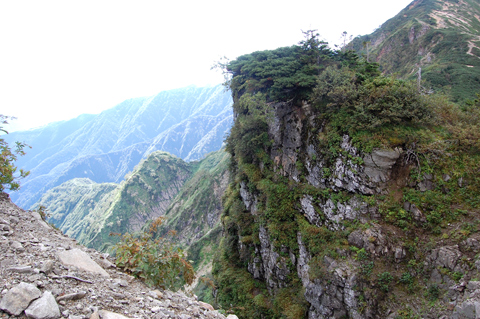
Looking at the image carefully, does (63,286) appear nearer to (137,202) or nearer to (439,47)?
(439,47)

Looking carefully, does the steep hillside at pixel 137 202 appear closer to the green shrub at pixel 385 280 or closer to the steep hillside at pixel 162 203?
the steep hillside at pixel 162 203

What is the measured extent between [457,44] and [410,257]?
135 feet

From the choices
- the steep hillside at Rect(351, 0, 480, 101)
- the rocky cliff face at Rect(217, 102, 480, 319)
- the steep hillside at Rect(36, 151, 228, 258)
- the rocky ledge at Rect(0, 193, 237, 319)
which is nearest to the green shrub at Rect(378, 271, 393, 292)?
the rocky cliff face at Rect(217, 102, 480, 319)

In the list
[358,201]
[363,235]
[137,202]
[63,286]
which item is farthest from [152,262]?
[137,202]

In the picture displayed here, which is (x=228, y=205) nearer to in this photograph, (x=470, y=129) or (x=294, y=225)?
(x=294, y=225)

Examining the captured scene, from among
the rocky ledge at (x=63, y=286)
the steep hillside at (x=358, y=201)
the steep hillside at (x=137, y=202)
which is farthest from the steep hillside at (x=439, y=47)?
the steep hillside at (x=137, y=202)

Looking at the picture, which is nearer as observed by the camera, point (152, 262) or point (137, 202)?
point (152, 262)

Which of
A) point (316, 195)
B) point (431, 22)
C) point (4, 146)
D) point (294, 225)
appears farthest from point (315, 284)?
point (431, 22)

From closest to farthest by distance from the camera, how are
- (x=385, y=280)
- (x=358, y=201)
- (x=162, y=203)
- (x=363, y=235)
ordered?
(x=385, y=280)
(x=363, y=235)
(x=358, y=201)
(x=162, y=203)

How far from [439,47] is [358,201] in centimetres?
4031

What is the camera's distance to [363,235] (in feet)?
46.0

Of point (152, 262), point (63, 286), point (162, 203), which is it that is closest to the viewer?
point (63, 286)

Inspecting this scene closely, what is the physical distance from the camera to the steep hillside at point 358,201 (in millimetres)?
12055

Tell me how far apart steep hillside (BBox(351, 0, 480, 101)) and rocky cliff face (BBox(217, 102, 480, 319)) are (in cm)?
1563
